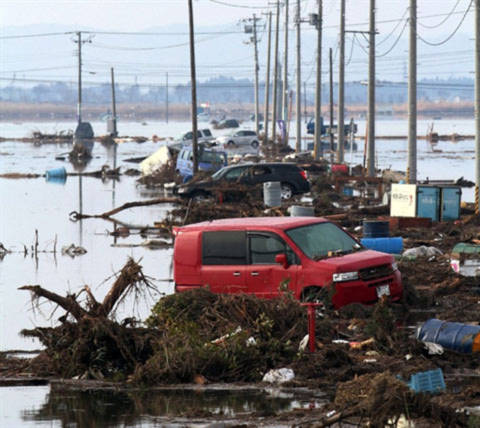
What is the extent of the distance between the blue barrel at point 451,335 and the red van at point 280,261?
224 centimetres

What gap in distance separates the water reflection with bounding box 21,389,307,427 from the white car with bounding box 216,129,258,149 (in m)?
74.2

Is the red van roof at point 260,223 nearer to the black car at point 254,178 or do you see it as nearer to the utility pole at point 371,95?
the black car at point 254,178

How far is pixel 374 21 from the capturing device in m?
49.0

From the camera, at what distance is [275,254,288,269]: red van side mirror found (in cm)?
1720

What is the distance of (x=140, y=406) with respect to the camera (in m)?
12.8

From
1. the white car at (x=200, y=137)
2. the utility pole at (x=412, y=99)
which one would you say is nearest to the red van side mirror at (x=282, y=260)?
the utility pole at (x=412, y=99)

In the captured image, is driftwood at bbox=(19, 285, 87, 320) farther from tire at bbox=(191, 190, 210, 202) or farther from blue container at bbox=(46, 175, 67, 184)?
blue container at bbox=(46, 175, 67, 184)

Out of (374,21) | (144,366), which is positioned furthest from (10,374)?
(374,21)

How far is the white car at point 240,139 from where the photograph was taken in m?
88.8

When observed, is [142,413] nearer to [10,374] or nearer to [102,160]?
[10,374]

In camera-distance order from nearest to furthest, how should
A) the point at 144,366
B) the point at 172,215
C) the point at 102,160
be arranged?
the point at 144,366, the point at 172,215, the point at 102,160

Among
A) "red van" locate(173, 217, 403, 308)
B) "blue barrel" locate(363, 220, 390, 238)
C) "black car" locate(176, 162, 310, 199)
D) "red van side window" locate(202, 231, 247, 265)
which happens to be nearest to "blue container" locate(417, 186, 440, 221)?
"blue barrel" locate(363, 220, 390, 238)

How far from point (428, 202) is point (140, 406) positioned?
1924 centimetres

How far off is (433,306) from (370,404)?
8.44 meters
